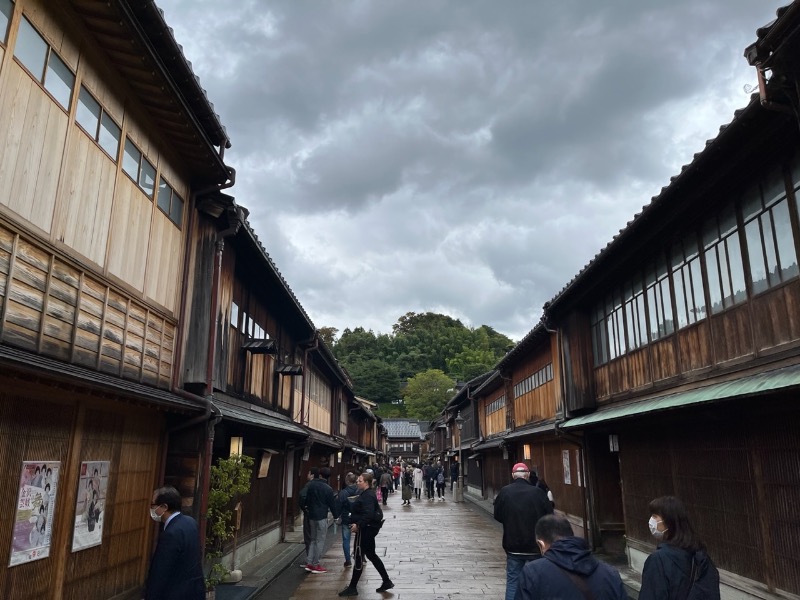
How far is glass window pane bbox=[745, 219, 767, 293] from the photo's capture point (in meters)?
8.83

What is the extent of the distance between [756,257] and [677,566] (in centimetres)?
616

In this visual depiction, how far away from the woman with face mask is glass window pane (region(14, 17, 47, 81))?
291 inches

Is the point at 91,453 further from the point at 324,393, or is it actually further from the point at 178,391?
the point at 324,393

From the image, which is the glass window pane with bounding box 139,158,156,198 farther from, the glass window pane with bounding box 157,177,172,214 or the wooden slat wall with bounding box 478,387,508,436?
the wooden slat wall with bounding box 478,387,508,436

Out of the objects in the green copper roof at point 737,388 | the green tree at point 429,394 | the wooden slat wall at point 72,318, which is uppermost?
the green tree at point 429,394

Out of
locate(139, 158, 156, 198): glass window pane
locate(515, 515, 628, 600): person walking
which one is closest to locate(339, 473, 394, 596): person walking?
locate(139, 158, 156, 198): glass window pane

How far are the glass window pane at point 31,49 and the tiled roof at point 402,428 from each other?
8548 centimetres

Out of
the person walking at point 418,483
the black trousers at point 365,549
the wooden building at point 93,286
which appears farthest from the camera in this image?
the person walking at point 418,483

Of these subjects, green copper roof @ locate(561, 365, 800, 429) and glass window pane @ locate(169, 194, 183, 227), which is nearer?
green copper roof @ locate(561, 365, 800, 429)

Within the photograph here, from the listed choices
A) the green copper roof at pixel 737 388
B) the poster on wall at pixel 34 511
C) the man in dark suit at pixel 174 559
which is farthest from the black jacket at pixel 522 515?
the poster on wall at pixel 34 511

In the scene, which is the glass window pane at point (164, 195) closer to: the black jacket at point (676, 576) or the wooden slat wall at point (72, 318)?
the wooden slat wall at point (72, 318)

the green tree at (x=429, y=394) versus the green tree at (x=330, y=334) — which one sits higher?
the green tree at (x=330, y=334)

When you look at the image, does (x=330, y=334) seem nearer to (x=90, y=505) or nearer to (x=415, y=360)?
(x=415, y=360)

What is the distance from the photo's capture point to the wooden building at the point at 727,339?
7.99 meters
